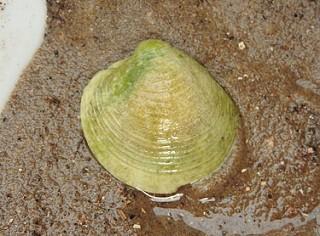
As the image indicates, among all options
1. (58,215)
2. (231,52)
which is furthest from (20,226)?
(231,52)

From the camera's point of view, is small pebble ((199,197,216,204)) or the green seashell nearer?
the green seashell

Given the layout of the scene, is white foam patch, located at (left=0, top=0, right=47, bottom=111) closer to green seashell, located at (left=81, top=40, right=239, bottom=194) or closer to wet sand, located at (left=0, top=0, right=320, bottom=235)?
wet sand, located at (left=0, top=0, right=320, bottom=235)

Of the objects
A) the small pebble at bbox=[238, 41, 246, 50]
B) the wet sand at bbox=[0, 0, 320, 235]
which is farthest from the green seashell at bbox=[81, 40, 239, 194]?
the small pebble at bbox=[238, 41, 246, 50]

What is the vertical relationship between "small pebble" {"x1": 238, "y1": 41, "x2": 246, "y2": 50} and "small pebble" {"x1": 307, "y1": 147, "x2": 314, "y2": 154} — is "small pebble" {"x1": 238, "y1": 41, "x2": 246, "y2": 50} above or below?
above

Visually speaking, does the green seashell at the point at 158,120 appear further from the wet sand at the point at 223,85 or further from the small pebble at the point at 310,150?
the small pebble at the point at 310,150

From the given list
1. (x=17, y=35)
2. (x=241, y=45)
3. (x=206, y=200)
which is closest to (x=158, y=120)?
(x=206, y=200)

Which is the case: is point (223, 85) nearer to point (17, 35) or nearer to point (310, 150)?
point (310, 150)
